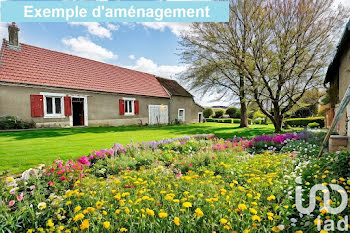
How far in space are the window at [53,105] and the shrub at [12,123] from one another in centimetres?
142

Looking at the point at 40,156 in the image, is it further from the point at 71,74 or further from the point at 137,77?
the point at 137,77

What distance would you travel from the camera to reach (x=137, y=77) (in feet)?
76.8

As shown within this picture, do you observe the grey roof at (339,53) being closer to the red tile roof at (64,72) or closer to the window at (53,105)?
the red tile roof at (64,72)

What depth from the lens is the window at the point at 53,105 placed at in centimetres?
1438

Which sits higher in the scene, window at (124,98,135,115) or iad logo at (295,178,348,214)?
window at (124,98,135,115)

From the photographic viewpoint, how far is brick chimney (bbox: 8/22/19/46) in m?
14.6

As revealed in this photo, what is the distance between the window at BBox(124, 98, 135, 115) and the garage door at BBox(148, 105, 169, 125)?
84.2 inches

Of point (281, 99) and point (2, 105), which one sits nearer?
point (2, 105)

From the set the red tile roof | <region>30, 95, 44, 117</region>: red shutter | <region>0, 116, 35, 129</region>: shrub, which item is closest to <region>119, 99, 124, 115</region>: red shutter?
the red tile roof

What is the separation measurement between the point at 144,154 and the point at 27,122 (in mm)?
11699

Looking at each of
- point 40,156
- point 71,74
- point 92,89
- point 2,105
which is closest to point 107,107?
point 92,89

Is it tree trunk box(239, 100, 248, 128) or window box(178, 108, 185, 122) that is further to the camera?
window box(178, 108, 185, 122)

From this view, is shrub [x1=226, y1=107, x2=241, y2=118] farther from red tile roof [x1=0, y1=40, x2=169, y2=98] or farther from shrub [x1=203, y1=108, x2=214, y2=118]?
red tile roof [x1=0, y1=40, x2=169, y2=98]

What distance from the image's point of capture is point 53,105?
1477cm
